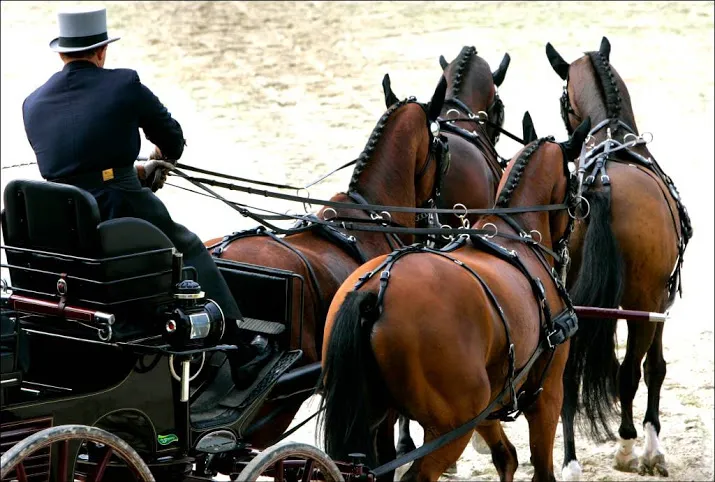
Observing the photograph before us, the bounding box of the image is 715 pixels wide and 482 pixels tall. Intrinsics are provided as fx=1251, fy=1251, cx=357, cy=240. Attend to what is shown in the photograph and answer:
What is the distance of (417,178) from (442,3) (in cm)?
1196

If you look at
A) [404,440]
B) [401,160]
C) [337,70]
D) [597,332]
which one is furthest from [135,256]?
[337,70]

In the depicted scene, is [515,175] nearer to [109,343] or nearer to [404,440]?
[404,440]

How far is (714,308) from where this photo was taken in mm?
9891

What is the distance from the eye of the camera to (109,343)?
13.9ft

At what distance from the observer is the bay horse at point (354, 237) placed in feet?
18.0


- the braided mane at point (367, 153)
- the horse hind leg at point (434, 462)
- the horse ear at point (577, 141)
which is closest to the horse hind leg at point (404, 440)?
the braided mane at point (367, 153)

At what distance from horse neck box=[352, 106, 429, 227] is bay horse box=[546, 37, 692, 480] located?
108 cm

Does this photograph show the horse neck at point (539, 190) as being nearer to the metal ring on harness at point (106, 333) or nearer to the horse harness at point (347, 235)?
the horse harness at point (347, 235)

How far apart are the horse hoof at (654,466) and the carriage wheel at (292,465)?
3039mm

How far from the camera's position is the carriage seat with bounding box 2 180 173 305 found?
14.0 ft

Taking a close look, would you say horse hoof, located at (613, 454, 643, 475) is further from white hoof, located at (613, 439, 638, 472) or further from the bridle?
the bridle

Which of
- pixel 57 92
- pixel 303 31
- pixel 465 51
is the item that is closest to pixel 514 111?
pixel 303 31

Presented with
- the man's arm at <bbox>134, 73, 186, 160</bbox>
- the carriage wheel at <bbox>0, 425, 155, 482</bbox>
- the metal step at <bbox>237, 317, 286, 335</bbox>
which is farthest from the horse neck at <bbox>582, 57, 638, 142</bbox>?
the carriage wheel at <bbox>0, 425, 155, 482</bbox>

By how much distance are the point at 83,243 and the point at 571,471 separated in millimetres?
3378
